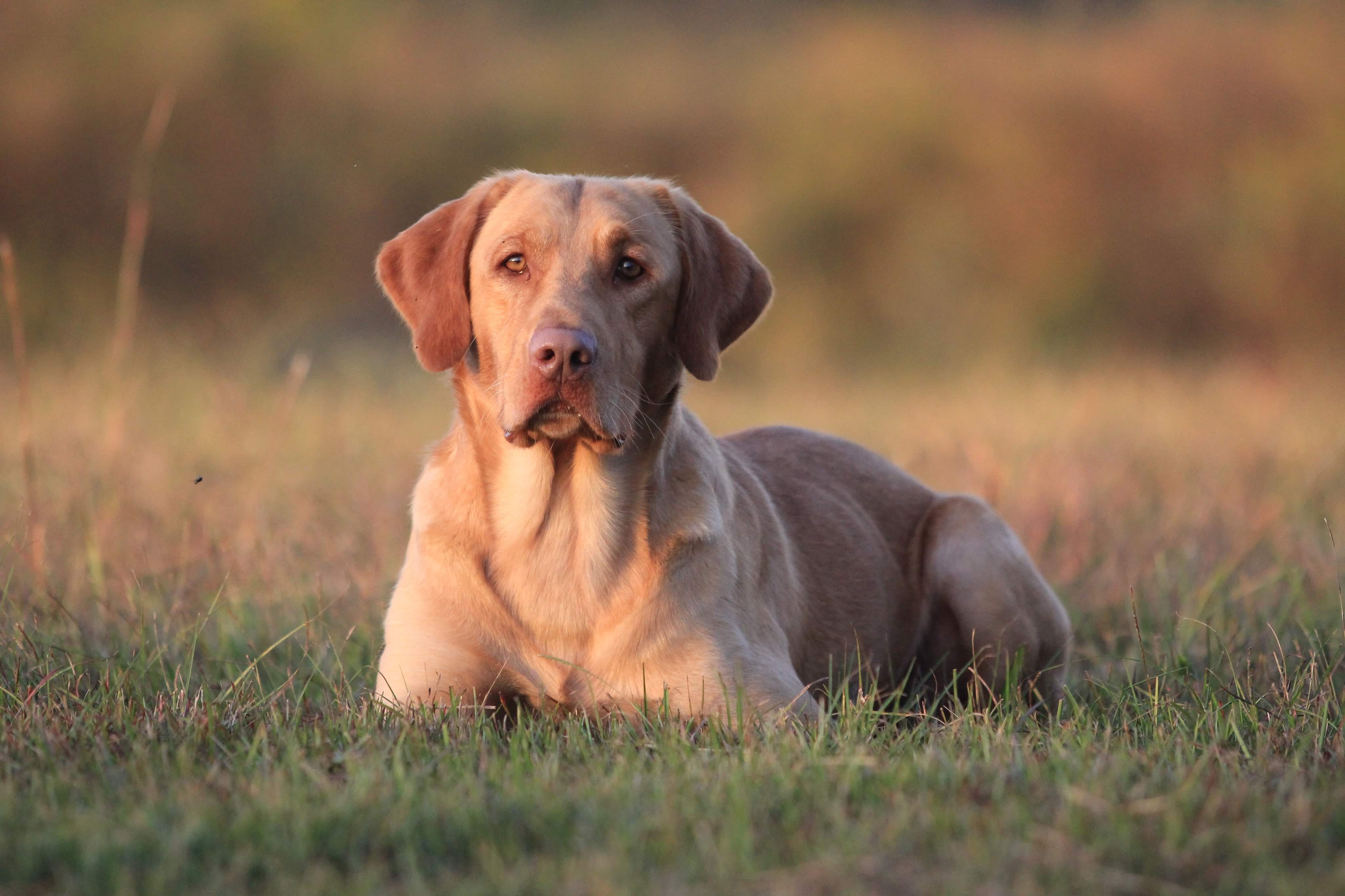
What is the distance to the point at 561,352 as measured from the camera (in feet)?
10.8

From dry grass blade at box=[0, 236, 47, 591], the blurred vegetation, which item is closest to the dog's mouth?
dry grass blade at box=[0, 236, 47, 591]

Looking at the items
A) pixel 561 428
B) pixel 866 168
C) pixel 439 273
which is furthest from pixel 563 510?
pixel 866 168

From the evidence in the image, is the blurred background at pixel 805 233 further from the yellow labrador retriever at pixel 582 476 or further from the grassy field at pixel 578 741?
the yellow labrador retriever at pixel 582 476

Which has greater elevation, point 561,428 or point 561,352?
point 561,352

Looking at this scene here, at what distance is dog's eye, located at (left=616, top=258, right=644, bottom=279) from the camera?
3.66 m

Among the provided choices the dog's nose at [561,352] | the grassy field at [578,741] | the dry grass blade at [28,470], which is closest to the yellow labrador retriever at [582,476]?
the dog's nose at [561,352]

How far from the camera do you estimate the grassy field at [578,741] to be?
212 centimetres

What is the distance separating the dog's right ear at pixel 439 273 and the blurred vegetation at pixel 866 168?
11594 millimetres

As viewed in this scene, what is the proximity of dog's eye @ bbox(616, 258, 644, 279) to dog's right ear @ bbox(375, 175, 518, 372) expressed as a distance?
1.41 ft

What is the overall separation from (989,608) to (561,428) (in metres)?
1.89

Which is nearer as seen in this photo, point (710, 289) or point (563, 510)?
point (563, 510)

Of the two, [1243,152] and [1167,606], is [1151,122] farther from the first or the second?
[1167,606]

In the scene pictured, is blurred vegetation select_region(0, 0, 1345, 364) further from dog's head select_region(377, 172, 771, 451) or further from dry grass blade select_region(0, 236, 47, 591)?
dog's head select_region(377, 172, 771, 451)

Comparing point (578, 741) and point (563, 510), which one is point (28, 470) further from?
point (578, 741)
